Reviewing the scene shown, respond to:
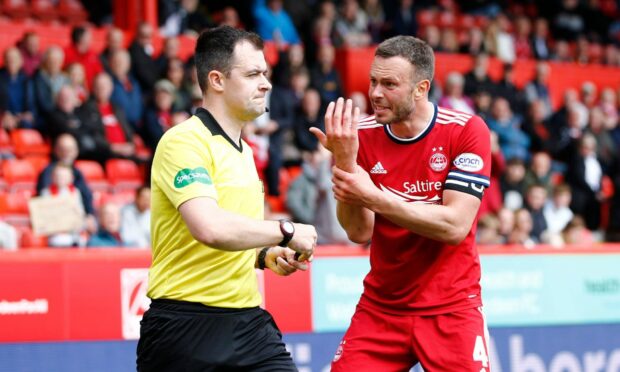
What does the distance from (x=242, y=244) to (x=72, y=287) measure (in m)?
3.20

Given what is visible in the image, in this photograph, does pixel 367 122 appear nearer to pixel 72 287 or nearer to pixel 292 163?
pixel 72 287

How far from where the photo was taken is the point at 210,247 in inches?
191

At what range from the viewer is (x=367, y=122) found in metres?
6.28

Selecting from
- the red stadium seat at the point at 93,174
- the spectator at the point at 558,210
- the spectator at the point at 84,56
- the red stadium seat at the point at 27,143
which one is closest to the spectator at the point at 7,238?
the red stadium seat at the point at 93,174

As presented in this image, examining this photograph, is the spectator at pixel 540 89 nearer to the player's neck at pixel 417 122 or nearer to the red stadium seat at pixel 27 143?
the red stadium seat at pixel 27 143

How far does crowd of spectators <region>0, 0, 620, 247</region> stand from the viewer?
12.4m

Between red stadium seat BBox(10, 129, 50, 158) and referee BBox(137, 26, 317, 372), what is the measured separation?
750 centimetres

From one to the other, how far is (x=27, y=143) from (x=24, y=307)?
520cm

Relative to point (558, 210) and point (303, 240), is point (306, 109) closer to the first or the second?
point (558, 210)

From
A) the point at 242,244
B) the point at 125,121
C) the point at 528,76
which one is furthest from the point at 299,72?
the point at 242,244

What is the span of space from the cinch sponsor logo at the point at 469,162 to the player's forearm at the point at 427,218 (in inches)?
10.3

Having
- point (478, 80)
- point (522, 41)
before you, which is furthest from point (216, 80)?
point (522, 41)

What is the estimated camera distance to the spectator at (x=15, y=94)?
1248cm

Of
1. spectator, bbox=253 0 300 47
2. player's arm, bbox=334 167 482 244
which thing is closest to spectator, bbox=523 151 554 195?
spectator, bbox=253 0 300 47
